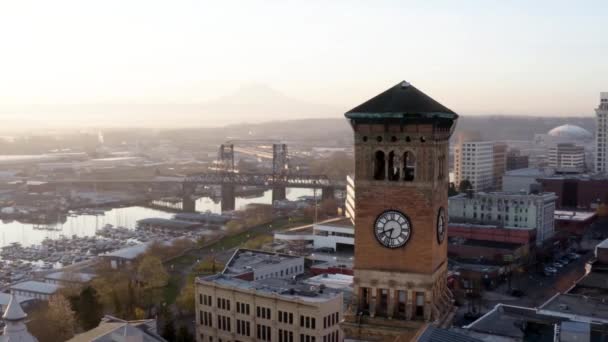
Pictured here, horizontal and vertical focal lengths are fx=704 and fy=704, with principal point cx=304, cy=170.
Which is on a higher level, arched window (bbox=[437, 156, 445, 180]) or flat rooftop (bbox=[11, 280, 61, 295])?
arched window (bbox=[437, 156, 445, 180])

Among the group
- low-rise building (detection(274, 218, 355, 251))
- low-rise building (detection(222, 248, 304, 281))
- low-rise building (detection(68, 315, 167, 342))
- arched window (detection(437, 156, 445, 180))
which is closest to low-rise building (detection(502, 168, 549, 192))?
low-rise building (detection(274, 218, 355, 251))

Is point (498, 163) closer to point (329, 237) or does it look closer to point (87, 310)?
point (329, 237)

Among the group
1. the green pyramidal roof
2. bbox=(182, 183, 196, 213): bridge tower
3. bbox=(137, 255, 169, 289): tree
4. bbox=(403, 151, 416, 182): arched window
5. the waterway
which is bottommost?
the waterway

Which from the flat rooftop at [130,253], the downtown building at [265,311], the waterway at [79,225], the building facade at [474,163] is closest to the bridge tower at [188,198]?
the waterway at [79,225]

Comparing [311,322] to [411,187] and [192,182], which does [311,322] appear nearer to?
[411,187]

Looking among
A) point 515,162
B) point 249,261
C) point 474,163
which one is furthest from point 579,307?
point 515,162

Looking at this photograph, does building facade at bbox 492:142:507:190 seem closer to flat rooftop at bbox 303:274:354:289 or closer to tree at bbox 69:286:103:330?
→ flat rooftop at bbox 303:274:354:289
